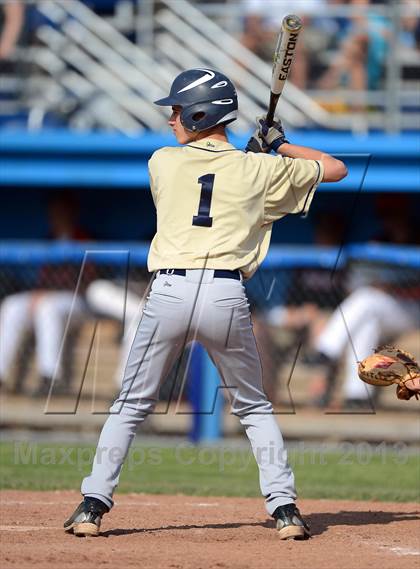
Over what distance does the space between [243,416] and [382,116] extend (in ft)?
25.7

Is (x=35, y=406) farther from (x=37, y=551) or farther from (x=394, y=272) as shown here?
(x=37, y=551)

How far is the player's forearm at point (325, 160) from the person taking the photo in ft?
18.6

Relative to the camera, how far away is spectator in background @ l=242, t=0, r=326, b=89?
12641 mm

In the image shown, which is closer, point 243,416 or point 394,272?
point 243,416

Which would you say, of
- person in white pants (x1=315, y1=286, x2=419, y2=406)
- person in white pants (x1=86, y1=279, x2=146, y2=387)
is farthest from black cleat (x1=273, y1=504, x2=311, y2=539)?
person in white pants (x1=86, y1=279, x2=146, y2=387)

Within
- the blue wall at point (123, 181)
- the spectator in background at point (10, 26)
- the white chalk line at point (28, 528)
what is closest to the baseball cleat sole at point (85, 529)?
the white chalk line at point (28, 528)

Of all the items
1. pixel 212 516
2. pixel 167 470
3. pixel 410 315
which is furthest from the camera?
pixel 410 315

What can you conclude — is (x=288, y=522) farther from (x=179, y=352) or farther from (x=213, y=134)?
(x=213, y=134)

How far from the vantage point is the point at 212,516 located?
21.7ft

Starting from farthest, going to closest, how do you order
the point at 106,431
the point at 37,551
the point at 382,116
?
the point at 382,116
the point at 106,431
the point at 37,551

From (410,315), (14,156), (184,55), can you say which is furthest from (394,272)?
(14,156)

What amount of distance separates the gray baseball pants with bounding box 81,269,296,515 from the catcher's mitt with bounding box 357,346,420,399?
2.19 feet

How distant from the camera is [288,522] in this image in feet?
18.1

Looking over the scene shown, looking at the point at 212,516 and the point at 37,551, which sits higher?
the point at 212,516
